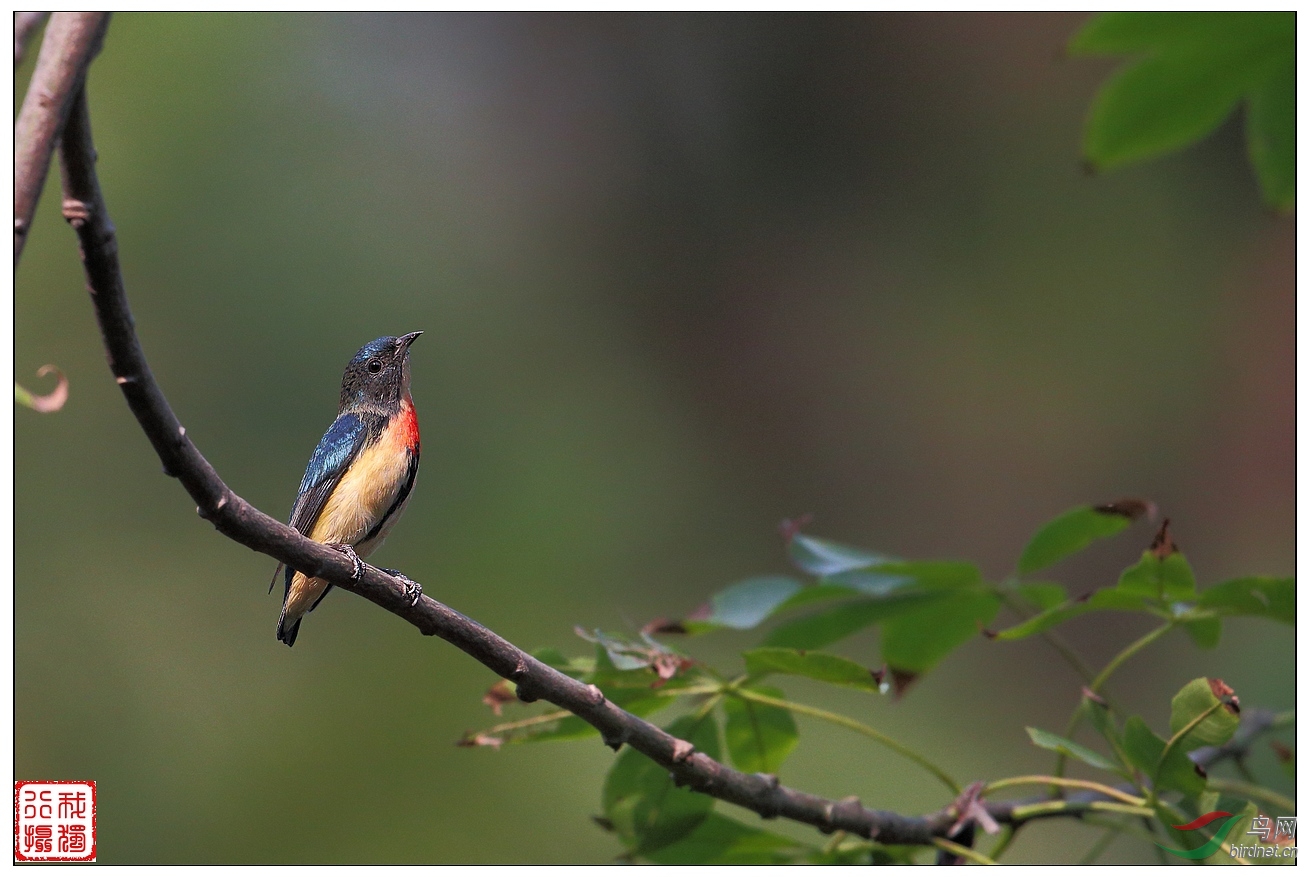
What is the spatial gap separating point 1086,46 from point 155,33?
7.40 ft

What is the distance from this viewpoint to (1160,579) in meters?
0.90

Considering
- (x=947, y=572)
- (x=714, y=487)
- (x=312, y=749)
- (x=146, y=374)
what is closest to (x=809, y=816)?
(x=947, y=572)

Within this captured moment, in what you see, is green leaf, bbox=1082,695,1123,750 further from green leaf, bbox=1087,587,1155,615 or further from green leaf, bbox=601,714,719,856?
green leaf, bbox=601,714,719,856

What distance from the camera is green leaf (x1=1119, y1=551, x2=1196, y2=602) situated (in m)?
0.88

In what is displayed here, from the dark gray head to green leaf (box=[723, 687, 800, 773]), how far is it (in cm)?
48

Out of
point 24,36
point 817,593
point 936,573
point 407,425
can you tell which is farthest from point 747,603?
point 24,36

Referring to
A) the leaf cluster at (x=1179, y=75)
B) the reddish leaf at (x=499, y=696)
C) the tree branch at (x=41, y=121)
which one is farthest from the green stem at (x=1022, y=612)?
the tree branch at (x=41, y=121)

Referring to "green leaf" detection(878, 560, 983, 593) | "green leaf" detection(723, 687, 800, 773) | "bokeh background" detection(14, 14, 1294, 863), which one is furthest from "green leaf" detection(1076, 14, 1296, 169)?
"bokeh background" detection(14, 14, 1294, 863)

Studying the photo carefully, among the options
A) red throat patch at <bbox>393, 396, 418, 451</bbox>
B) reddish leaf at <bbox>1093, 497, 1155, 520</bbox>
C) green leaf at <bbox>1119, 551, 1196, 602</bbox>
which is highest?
red throat patch at <bbox>393, 396, 418, 451</bbox>

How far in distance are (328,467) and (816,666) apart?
52 centimetres

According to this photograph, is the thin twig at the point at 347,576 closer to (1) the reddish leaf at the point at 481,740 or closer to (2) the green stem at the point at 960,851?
(2) the green stem at the point at 960,851

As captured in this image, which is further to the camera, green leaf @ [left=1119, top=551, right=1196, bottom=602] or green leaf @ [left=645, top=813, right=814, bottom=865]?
green leaf @ [left=645, top=813, right=814, bottom=865]

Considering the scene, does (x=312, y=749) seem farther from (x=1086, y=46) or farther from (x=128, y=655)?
(x=1086, y=46)

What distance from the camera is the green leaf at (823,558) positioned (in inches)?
43.1
